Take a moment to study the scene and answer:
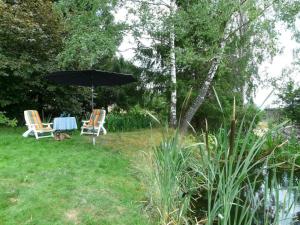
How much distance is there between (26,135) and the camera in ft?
33.4

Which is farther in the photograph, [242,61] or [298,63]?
[298,63]

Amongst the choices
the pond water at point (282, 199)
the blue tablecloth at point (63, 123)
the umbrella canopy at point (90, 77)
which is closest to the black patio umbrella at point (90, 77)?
the umbrella canopy at point (90, 77)

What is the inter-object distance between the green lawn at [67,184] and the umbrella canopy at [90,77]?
164 centimetres

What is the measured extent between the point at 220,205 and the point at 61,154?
5864 mm

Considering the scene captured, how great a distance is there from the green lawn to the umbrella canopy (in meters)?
1.64

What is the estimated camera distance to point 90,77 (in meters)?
9.24

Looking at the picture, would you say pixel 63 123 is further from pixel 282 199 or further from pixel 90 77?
pixel 282 199

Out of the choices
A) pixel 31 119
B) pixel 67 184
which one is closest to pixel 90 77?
pixel 31 119

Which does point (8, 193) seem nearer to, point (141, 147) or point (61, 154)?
point (61, 154)

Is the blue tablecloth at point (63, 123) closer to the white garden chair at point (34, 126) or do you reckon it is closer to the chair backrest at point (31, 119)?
the white garden chair at point (34, 126)

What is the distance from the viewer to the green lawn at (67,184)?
487 cm

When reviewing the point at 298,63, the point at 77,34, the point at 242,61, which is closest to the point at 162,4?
the point at 77,34

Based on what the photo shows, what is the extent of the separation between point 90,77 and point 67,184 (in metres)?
3.86

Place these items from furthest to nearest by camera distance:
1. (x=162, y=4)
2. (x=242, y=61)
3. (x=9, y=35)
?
(x=242, y=61) → (x=9, y=35) → (x=162, y=4)
